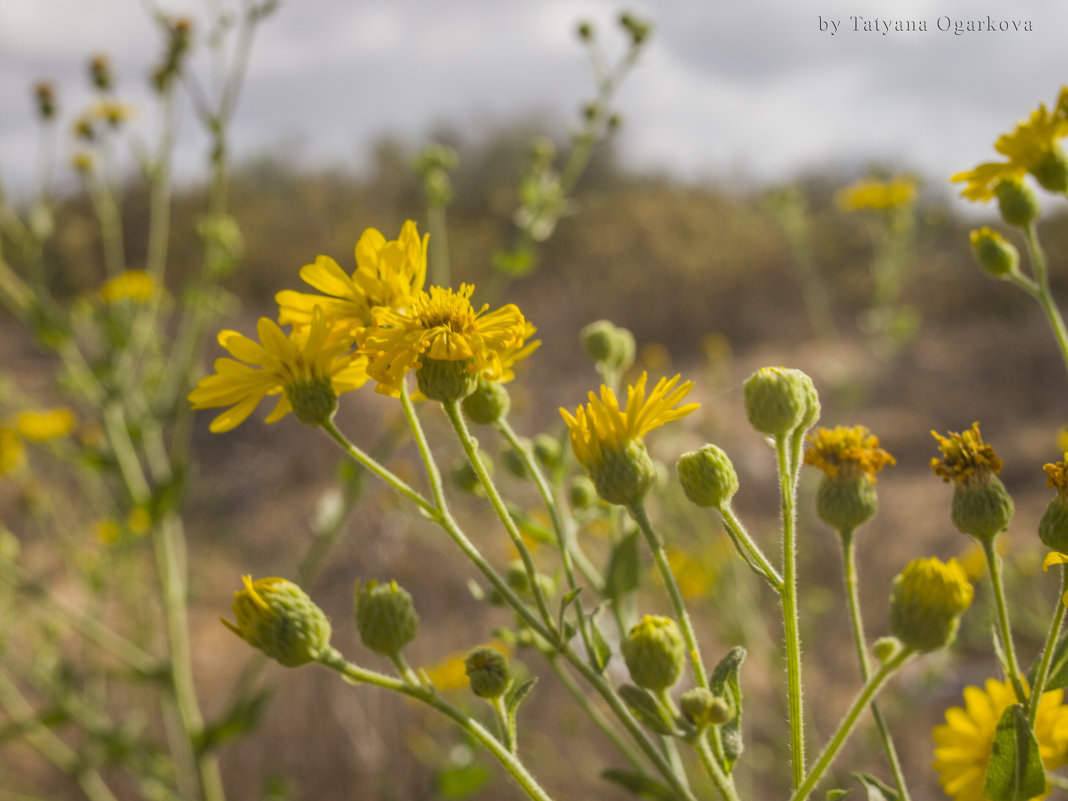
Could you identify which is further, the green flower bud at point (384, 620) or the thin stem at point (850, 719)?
the green flower bud at point (384, 620)

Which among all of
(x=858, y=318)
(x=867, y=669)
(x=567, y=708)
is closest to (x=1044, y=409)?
(x=858, y=318)

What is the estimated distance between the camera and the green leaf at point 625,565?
1394mm

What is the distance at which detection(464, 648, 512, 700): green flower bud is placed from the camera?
3.96 feet

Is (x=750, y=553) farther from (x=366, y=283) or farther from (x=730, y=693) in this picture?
(x=366, y=283)

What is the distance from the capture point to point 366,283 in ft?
4.45

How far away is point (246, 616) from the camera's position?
121 cm

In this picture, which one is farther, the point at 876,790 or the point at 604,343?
the point at 604,343

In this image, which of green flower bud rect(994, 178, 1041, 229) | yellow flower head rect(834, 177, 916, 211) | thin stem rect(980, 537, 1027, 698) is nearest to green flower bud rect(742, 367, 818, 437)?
thin stem rect(980, 537, 1027, 698)

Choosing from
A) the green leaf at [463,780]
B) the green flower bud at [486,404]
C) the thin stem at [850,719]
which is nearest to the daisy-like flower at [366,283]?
the green flower bud at [486,404]

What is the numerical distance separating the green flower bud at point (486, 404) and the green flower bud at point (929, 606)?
0.70 metres

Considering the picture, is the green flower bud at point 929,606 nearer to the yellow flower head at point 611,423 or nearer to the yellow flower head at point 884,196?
the yellow flower head at point 611,423

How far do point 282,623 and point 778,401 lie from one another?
2.57ft

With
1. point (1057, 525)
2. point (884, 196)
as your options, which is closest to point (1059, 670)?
point (1057, 525)

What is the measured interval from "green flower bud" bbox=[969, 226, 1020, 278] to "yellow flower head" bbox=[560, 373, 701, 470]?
94 cm
